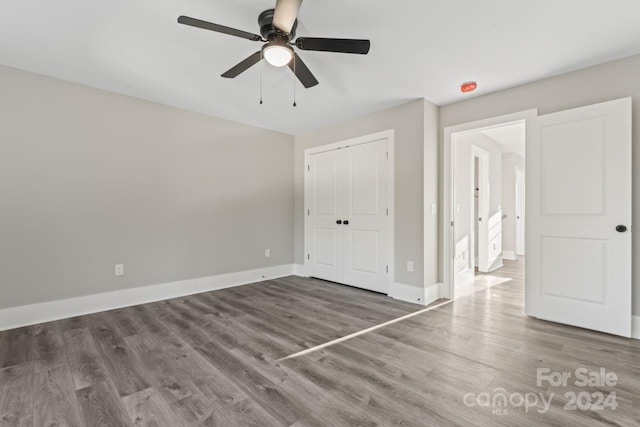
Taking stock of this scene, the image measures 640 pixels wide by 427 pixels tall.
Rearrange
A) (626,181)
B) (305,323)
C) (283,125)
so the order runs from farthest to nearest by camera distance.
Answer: (283,125) < (305,323) < (626,181)

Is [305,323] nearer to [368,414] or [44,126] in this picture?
[368,414]

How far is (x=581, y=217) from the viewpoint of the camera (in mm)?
2695

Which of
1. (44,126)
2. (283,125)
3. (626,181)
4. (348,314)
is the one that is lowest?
(348,314)

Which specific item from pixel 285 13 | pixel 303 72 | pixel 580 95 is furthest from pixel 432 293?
pixel 285 13

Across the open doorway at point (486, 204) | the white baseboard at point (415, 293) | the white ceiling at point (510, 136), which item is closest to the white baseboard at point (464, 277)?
the open doorway at point (486, 204)

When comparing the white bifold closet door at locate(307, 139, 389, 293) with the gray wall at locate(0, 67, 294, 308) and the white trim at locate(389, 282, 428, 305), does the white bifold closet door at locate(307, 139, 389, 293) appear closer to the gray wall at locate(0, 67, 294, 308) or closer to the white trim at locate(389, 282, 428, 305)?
the white trim at locate(389, 282, 428, 305)

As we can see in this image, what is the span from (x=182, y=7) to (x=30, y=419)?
2.57 m

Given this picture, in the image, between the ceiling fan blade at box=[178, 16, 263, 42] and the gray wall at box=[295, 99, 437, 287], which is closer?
the ceiling fan blade at box=[178, 16, 263, 42]

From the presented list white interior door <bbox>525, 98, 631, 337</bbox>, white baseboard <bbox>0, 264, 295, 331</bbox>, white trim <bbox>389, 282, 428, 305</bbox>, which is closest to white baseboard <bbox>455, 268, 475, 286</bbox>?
white trim <bbox>389, 282, 428, 305</bbox>

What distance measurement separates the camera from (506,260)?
6539 mm

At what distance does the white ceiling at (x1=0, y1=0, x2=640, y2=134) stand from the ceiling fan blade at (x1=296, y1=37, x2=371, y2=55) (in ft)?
0.79

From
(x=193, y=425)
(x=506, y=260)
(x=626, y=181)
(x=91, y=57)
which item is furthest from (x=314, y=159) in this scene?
(x=506, y=260)

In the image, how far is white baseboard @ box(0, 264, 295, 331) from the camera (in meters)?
2.77

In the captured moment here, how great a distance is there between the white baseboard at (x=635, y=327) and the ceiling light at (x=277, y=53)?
3524 mm
